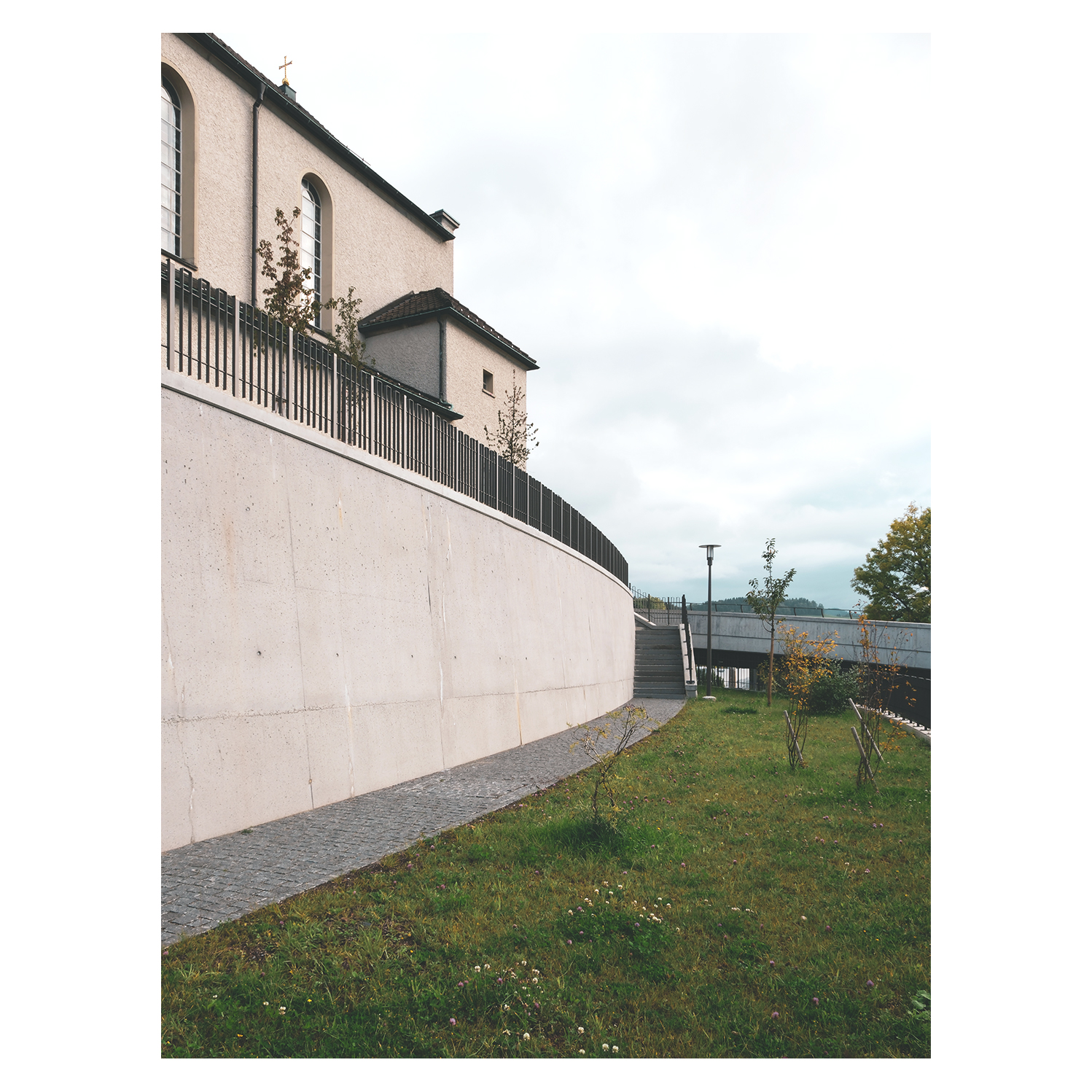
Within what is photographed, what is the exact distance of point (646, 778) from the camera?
10.2 meters

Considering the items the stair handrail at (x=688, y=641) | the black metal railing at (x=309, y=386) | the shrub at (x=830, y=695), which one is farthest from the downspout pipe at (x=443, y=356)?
the shrub at (x=830, y=695)

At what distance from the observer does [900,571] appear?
4484 cm

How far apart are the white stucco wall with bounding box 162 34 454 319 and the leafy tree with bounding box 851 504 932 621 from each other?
33.1 m

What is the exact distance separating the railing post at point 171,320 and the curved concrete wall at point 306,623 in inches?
16.4

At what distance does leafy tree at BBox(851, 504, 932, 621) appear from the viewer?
43.7 meters

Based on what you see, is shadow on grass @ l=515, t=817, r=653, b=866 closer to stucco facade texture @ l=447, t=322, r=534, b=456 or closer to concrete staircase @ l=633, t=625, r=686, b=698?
stucco facade texture @ l=447, t=322, r=534, b=456

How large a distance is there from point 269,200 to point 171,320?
1259 cm

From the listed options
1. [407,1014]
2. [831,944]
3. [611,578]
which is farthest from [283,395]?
[611,578]

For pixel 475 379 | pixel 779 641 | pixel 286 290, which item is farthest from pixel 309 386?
pixel 779 641

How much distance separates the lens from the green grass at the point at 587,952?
11.2 ft

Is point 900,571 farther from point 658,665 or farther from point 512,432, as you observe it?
point 512,432

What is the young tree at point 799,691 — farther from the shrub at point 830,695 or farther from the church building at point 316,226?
the church building at point 316,226

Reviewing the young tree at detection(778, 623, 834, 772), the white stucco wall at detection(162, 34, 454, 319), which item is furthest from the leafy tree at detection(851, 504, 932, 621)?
the white stucco wall at detection(162, 34, 454, 319)
